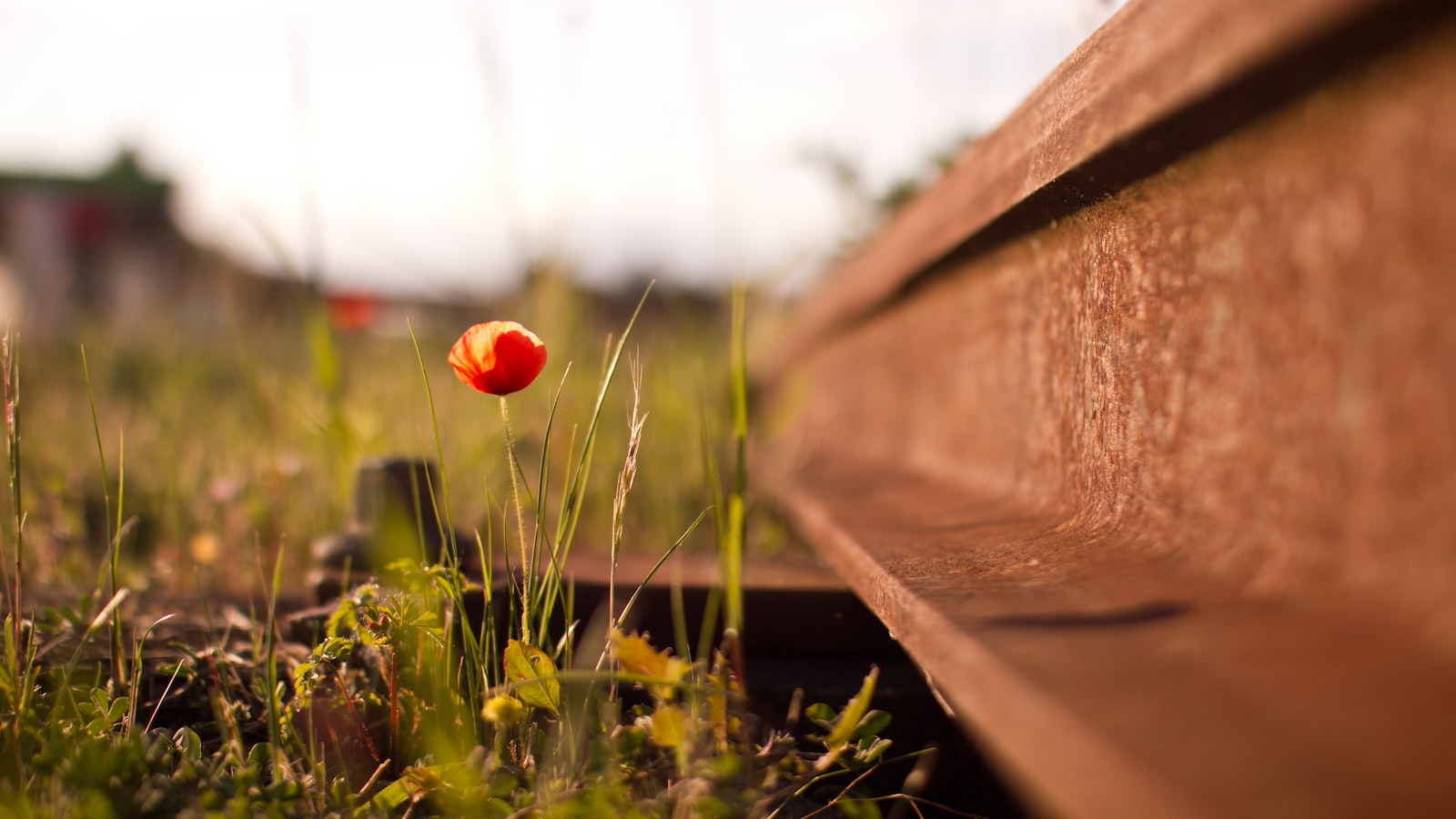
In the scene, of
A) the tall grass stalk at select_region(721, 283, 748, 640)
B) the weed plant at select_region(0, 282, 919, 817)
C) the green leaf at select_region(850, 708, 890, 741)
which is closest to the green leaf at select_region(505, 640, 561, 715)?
the weed plant at select_region(0, 282, 919, 817)

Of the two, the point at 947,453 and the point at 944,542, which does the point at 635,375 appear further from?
the point at 947,453

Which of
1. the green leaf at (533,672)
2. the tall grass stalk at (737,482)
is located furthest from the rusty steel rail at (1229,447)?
the green leaf at (533,672)

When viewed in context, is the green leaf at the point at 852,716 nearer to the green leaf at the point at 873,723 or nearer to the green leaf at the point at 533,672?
the green leaf at the point at 873,723

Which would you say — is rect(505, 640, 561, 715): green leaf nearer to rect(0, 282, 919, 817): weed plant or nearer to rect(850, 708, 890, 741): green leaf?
rect(0, 282, 919, 817): weed plant

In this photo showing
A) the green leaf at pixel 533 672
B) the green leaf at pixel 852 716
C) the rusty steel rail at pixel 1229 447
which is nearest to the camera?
the rusty steel rail at pixel 1229 447

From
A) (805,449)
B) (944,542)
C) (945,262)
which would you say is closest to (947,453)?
(945,262)

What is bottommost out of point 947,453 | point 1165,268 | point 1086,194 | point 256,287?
point 947,453
